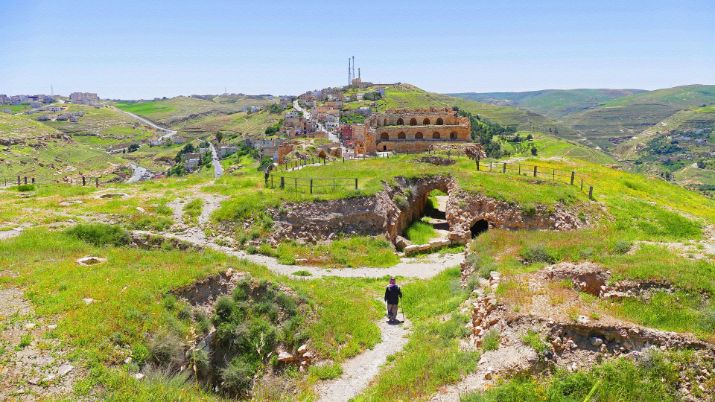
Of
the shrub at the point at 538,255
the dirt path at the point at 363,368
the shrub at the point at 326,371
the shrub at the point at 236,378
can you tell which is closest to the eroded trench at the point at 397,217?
the shrub at the point at 538,255

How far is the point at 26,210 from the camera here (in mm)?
24906

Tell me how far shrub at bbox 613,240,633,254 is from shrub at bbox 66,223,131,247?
76.1 feet

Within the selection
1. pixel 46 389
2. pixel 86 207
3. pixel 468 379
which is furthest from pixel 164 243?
pixel 468 379

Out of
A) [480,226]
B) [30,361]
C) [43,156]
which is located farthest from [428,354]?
[43,156]

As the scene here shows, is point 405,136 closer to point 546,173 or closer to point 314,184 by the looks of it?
point 546,173

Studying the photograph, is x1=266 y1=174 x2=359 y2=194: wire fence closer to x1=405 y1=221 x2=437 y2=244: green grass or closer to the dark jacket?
x1=405 y1=221 x2=437 y2=244: green grass

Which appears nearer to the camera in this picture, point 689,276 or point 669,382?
point 669,382

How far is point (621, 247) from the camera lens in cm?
1928

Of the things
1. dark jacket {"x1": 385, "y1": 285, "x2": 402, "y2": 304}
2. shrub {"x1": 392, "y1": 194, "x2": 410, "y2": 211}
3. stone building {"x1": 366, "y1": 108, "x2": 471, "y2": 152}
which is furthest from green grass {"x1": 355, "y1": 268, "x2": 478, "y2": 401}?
stone building {"x1": 366, "y1": 108, "x2": 471, "y2": 152}

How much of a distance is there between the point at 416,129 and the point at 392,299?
57901mm

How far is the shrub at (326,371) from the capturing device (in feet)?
46.6

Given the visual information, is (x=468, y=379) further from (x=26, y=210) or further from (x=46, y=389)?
(x=26, y=210)

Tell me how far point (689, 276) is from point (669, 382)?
5249 millimetres

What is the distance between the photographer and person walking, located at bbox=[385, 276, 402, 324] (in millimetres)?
17625
